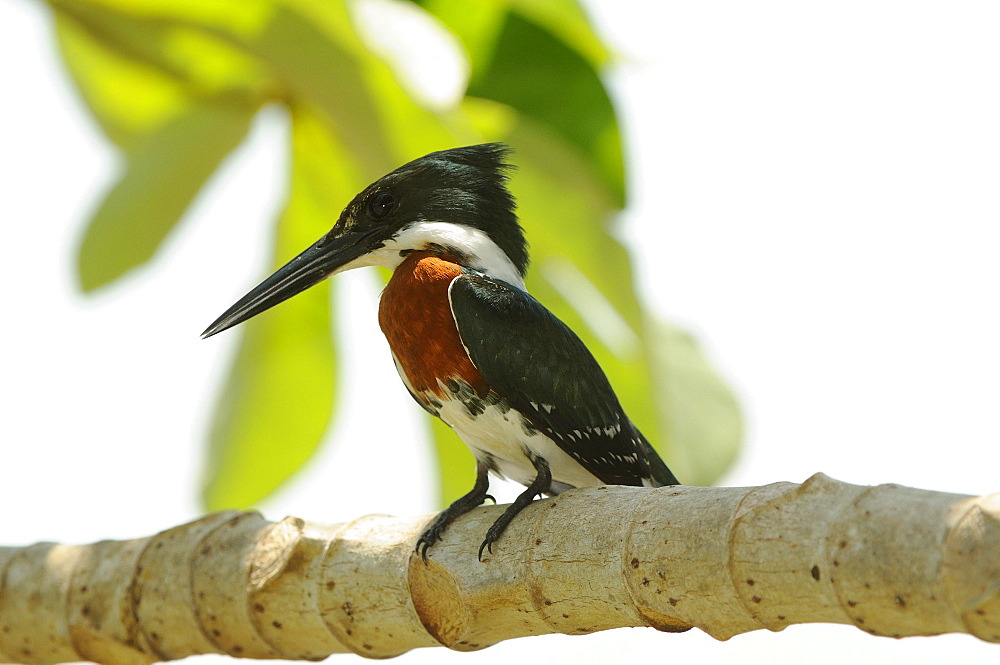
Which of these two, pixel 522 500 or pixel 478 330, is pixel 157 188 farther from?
pixel 522 500

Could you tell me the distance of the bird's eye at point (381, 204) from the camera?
154 cm

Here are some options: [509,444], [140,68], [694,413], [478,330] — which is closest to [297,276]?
[478,330]

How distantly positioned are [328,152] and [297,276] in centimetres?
103

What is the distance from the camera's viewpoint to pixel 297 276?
4.97 ft

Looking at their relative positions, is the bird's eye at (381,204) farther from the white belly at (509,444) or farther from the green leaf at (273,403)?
the green leaf at (273,403)

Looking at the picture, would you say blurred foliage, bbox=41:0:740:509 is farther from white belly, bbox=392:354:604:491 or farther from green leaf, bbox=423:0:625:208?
white belly, bbox=392:354:604:491

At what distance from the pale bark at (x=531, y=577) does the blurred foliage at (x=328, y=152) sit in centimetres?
59

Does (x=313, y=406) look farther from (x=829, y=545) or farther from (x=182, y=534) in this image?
(x=829, y=545)

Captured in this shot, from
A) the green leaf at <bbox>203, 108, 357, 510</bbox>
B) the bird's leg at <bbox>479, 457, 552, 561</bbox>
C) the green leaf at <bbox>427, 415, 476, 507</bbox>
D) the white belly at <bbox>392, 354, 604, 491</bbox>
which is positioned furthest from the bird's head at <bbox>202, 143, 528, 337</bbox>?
the green leaf at <bbox>203, 108, 357, 510</bbox>

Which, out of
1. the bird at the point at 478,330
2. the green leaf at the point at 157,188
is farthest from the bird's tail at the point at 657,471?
the green leaf at the point at 157,188

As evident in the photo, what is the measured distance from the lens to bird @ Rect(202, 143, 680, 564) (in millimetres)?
1433

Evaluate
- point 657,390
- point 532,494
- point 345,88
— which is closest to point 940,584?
point 532,494

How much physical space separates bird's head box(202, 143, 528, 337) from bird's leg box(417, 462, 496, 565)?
345 millimetres

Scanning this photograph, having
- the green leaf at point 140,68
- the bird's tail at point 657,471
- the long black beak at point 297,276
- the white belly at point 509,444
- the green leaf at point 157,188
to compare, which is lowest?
the bird's tail at point 657,471
